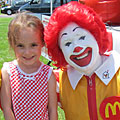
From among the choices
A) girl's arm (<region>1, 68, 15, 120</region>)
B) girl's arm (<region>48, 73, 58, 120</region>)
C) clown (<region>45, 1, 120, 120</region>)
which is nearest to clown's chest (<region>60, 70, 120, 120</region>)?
clown (<region>45, 1, 120, 120</region>)

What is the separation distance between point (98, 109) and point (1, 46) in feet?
21.0

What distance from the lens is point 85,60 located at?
1650 mm

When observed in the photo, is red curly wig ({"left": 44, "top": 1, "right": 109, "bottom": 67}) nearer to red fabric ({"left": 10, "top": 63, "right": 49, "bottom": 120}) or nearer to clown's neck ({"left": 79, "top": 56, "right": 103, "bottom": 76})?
clown's neck ({"left": 79, "top": 56, "right": 103, "bottom": 76})

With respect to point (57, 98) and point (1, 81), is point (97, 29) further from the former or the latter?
point (1, 81)

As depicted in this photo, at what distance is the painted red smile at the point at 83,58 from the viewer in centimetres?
164

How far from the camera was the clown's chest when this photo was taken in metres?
1.71

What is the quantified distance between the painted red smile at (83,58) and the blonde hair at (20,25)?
0.99 ft

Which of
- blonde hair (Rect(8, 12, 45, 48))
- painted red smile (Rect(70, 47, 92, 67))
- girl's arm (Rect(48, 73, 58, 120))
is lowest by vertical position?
girl's arm (Rect(48, 73, 58, 120))

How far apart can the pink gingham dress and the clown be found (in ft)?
0.65

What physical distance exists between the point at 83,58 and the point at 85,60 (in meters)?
0.02

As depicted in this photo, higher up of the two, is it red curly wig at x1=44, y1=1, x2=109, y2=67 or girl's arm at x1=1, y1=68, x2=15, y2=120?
red curly wig at x1=44, y1=1, x2=109, y2=67

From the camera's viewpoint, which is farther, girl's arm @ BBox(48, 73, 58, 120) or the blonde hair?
girl's arm @ BBox(48, 73, 58, 120)

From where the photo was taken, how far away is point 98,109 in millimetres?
1735

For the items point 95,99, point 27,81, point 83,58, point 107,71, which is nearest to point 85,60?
point 83,58
